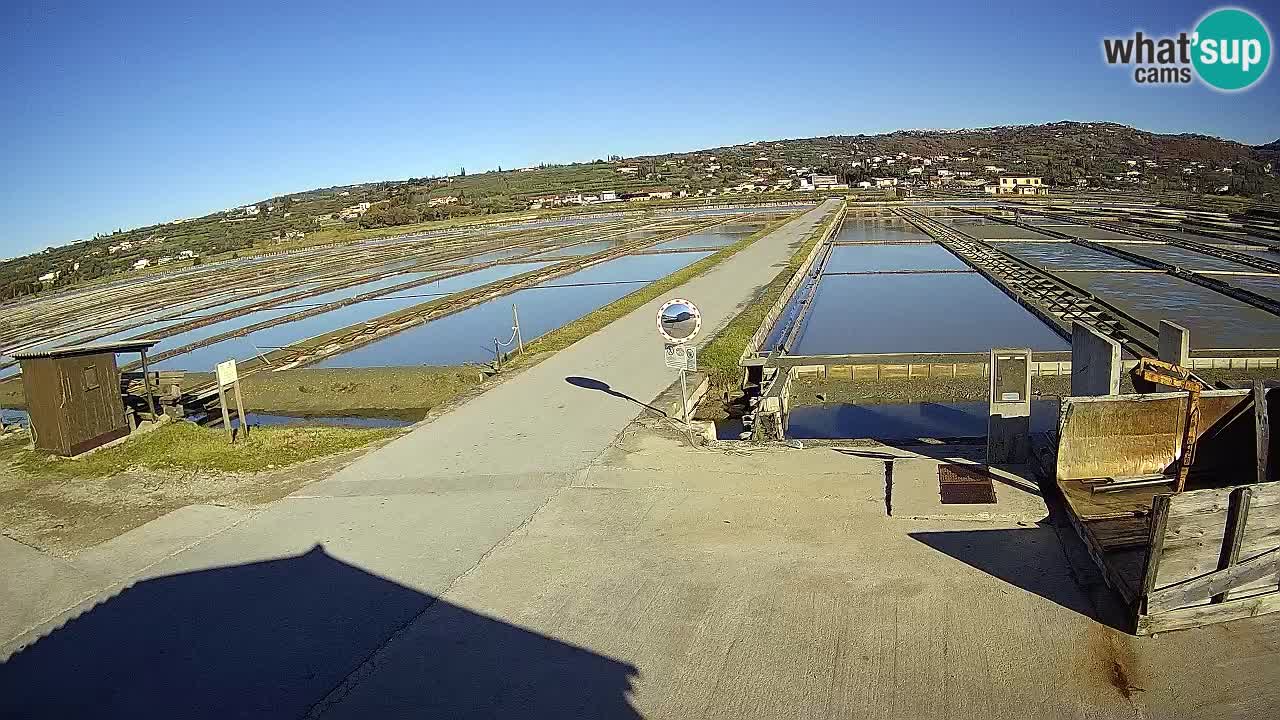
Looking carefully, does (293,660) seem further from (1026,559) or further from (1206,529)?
(1206,529)

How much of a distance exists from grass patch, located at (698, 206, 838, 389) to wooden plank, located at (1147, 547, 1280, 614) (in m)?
9.10

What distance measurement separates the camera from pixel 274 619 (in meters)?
5.78

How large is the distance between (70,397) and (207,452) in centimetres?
203

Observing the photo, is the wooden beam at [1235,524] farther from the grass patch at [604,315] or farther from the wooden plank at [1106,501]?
the grass patch at [604,315]

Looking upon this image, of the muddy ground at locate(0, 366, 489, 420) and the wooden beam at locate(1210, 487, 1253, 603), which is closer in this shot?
the wooden beam at locate(1210, 487, 1253, 603)

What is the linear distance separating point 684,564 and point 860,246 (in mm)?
36581

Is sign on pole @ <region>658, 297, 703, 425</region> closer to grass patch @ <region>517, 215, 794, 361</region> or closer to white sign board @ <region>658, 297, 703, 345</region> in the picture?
white sign board @ <region>658, 297, 703, 345</region>

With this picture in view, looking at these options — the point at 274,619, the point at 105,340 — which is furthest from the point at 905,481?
the point at 105,340

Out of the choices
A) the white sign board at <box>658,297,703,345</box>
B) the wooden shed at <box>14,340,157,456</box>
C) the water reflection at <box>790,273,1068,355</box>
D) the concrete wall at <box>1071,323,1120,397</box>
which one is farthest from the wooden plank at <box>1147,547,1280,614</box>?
the water reflection at <box>790,273,1068,355</box>

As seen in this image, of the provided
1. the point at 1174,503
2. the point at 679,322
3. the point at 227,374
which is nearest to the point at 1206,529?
the point at 1174,503

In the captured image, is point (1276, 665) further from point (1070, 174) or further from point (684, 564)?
point (1070, 174)

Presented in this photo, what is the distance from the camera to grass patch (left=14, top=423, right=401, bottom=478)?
9898 millimetres

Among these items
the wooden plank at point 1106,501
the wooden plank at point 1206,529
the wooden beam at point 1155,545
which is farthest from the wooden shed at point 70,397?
the wooden plank at point 1206,529

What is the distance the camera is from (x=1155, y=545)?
4793mm
